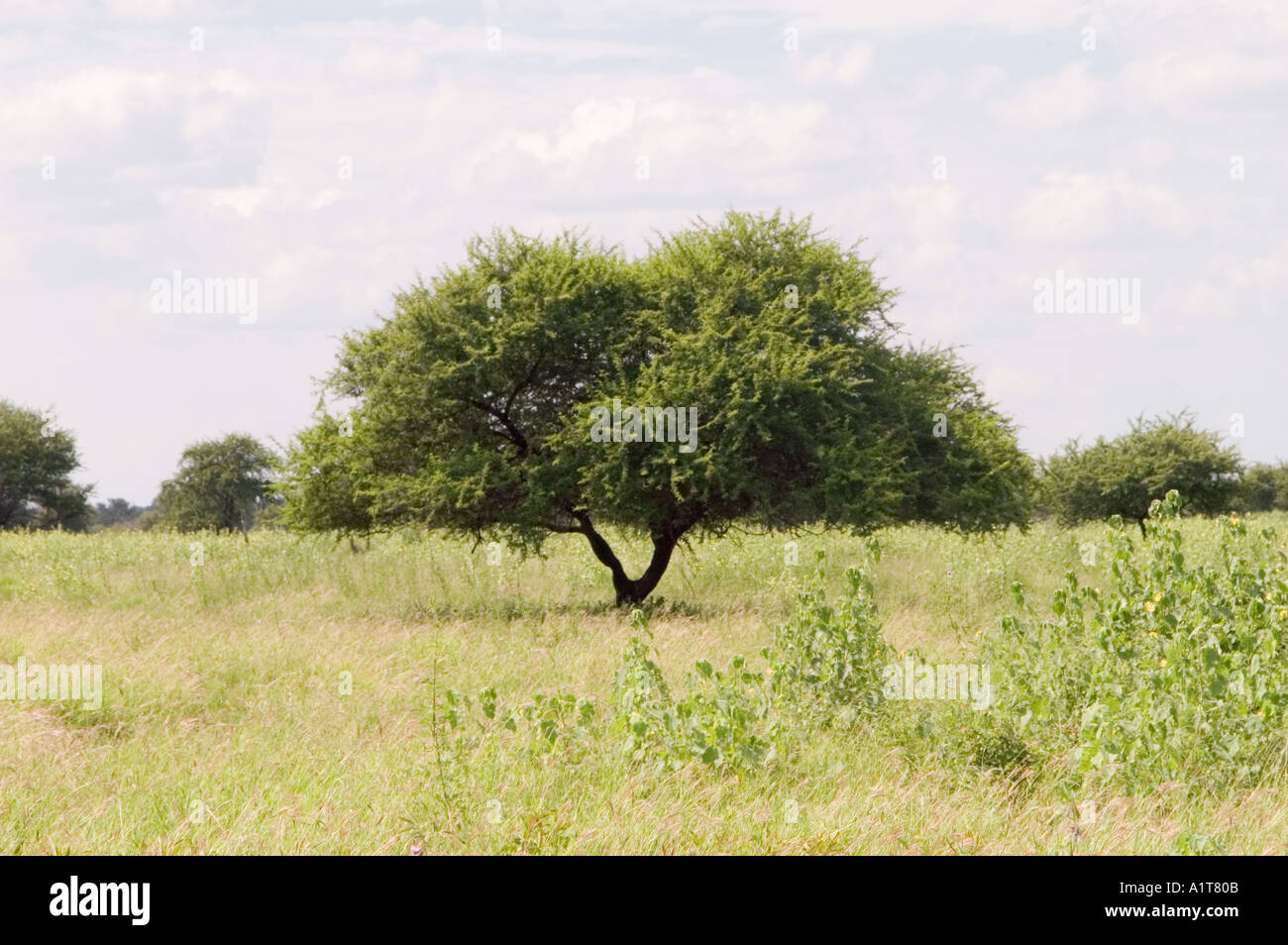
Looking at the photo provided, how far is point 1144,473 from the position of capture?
50.7 meters

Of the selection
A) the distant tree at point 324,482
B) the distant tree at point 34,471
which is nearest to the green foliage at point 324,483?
the distant tree at point 324,482

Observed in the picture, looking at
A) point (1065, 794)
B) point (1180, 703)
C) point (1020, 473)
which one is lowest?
point (1065, 794)

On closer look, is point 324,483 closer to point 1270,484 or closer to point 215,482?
point 215,482

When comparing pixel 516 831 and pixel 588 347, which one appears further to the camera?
pixel 588 347

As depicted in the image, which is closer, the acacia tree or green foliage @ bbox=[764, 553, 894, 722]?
green foliage @ bbox=[764, 553, 894, 722]

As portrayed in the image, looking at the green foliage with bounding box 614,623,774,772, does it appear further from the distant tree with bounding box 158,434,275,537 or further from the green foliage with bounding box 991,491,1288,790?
the distant tree with bounding box 158,434,275,537

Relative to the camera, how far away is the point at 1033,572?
84.4 ft

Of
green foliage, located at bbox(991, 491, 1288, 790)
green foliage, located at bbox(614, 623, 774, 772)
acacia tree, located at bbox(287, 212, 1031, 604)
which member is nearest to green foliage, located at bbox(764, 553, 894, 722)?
green foliage, located at bbox(614, 623, 774, 772)

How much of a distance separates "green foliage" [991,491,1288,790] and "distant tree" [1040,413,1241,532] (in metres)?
41.8

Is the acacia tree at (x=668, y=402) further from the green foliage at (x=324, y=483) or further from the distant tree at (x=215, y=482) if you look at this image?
the distant tree at (x=215, y=482)

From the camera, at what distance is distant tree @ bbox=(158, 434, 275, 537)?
7675 centimetres
